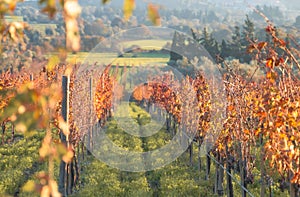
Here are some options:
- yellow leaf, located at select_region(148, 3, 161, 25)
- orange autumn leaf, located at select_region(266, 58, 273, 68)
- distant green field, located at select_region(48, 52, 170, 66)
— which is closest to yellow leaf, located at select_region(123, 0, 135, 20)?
yellow leaf, located at select_region(148, 3, 161, 25)

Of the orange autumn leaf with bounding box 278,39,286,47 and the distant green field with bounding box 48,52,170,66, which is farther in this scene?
the distant green field with bounding box 48,52,170,66

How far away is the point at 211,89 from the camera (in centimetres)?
1034

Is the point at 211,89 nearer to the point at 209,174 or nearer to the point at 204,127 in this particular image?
the point at 204,127

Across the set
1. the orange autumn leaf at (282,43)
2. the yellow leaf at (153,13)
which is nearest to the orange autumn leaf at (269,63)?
the orange autumn leaf at (282,43)

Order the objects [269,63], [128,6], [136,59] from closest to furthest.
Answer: [128,6]
[269,63]
[136,59]

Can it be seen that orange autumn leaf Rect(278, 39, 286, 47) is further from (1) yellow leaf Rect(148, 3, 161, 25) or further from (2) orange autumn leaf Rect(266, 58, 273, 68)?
(1) yellow leaf Rect(148, 3, 161, 25)

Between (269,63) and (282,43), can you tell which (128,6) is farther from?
(282,43)

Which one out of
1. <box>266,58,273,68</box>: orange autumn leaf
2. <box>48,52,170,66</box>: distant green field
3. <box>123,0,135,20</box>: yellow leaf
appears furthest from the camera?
<box>48,52,170,66</box>: distant green field

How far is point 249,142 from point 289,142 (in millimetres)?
2956

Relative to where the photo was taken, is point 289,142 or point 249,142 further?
point 249,142

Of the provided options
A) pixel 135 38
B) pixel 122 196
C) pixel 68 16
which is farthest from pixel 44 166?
pixel 135 38

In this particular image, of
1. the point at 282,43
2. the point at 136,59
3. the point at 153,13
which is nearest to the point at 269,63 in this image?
the point at 282,43

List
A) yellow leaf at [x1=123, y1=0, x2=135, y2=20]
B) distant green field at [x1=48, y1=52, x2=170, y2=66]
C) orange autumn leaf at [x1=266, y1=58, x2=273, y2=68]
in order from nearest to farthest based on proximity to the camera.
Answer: yellow leaf at [x1=123, y1=0, x2=135, y2=20] < orange autumn leaf at [x1=266, y1=58, x2=273, y2=68] < distant green field at [x1=48, y1=52, x2=170, y2=66]

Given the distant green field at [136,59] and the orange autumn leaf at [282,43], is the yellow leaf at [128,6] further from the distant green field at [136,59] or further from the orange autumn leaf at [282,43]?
the distant green field at [136,59]
